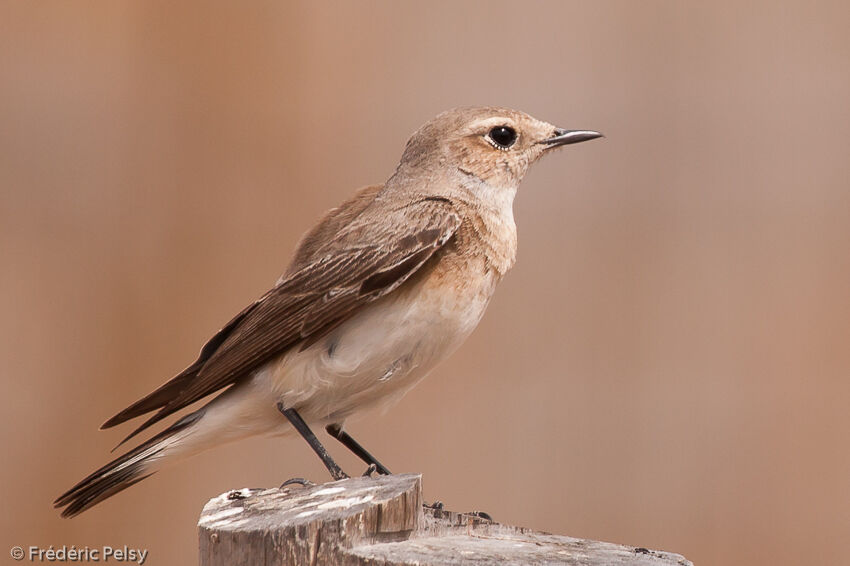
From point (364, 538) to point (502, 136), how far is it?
226cm

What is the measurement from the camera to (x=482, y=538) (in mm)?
3283

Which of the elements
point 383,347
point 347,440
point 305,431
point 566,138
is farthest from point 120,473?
point 566,138

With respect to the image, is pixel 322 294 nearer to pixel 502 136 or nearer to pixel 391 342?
pixel 391 342

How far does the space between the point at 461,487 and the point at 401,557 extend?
4.32 m

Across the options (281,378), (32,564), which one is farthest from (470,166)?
(32,564)

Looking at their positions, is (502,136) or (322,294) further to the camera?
(502,136)

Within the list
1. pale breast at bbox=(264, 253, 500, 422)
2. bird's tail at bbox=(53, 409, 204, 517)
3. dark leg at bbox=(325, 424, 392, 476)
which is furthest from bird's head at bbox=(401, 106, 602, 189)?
bird's tail at bbox=(53, 409, 204, 517)

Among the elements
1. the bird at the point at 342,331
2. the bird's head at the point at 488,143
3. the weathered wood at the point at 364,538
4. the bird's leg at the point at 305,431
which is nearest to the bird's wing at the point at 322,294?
the bird at the point at 342,331

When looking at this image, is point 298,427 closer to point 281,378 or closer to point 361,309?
point 281,378

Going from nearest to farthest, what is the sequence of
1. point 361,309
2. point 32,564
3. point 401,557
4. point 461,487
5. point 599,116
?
point 401,557 → point 361,309 → point 461,487 → point 599,116 → point 32,564

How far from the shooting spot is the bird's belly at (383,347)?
13.7 feet

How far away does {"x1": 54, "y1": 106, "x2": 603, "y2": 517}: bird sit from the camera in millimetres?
4211

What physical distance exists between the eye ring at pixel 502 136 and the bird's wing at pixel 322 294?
0.44m

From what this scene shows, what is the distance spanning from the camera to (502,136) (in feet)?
15.7
